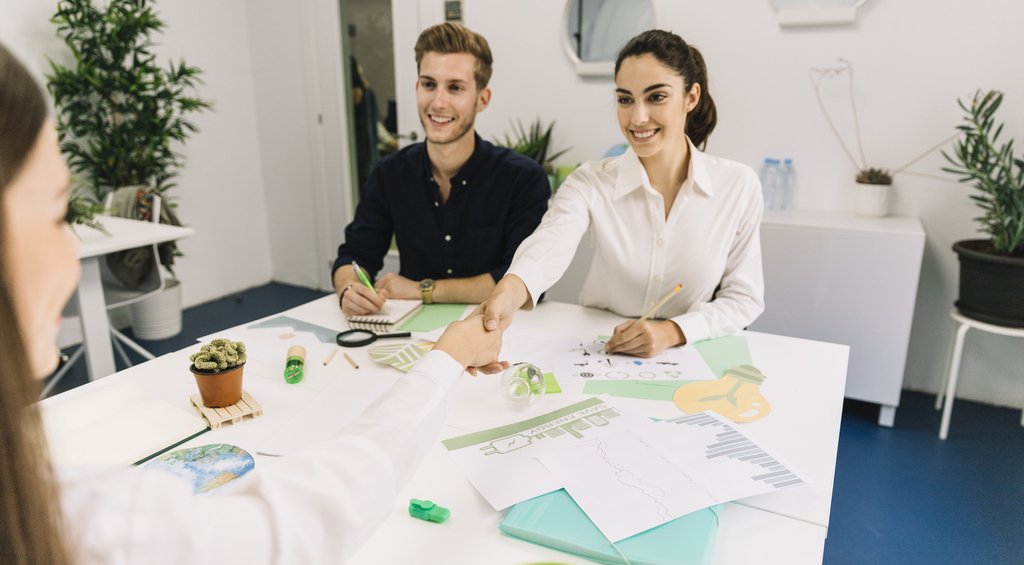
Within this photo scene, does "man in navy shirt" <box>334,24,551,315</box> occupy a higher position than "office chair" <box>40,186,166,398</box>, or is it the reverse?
"man in navy shirt" <box>334,24,551,315</box>

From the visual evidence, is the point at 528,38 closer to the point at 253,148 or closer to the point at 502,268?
the point at 502,268

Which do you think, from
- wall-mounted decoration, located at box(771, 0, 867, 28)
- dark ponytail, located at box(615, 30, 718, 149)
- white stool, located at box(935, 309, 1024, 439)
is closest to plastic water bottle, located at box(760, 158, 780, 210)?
wall-mounted decoration, located at box(771, 0, 867, 28)

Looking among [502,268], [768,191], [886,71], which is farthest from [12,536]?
[886,71]

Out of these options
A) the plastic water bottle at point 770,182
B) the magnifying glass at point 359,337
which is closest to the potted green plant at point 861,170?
the plastic water bottle at point 770,182

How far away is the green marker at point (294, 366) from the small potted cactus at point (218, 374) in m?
0.12

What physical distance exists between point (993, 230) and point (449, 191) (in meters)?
2.08

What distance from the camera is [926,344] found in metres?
2.94

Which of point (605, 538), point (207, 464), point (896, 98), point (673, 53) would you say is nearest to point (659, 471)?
point (605, 538)

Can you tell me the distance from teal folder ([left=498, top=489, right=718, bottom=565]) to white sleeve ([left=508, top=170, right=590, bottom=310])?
0.68 m

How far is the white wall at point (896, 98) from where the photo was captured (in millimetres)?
2637

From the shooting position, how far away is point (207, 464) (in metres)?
0.98

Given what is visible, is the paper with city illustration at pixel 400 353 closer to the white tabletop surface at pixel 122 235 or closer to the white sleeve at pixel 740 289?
the white sleeve at pixel 740 289

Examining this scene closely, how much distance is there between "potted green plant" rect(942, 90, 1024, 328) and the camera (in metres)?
2.38

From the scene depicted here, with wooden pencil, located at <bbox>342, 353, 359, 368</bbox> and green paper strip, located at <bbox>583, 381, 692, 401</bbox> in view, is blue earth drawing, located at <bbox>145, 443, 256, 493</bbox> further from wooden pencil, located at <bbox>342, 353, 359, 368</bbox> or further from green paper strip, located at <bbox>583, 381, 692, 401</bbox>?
green paper strip, located at <bbox>583, 381, 692, 401</bbox>
